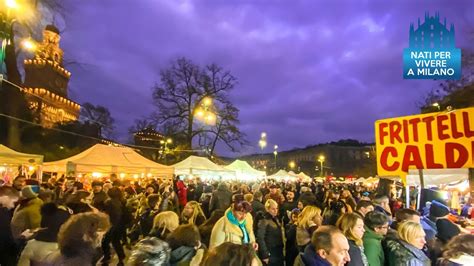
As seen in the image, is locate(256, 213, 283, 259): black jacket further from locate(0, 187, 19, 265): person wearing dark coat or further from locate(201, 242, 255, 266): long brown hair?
locate(201, 242, 255, 266): long brown hair

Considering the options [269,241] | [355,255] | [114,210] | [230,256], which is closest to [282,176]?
[114,210]

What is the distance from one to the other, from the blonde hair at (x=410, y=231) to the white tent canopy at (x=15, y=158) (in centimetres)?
1396

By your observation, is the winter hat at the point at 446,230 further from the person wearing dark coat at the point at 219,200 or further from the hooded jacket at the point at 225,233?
the person wearing dark coat at the point at 219,200

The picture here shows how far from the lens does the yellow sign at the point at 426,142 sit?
6.21 m

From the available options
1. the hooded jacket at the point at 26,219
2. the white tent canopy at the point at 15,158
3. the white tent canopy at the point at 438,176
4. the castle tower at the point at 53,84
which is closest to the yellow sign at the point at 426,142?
the white tent canopy at the point at 438,176

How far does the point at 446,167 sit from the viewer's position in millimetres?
6445

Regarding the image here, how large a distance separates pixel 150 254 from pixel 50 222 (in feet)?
6.46

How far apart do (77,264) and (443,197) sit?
288 inches

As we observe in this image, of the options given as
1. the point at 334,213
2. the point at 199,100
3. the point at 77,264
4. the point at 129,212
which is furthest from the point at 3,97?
the point at 77,264

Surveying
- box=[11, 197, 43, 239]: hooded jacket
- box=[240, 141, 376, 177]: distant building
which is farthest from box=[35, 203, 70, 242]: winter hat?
box=[240, 141, 376, 177]: distant building

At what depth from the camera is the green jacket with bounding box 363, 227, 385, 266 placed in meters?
3.98

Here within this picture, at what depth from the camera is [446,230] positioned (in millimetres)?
4602

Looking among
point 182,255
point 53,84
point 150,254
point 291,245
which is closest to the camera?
point 150,254

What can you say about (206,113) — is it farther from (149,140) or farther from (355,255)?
(149,140)
